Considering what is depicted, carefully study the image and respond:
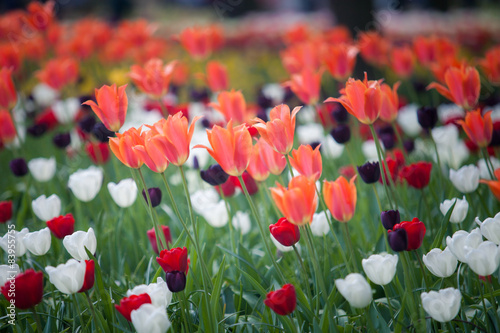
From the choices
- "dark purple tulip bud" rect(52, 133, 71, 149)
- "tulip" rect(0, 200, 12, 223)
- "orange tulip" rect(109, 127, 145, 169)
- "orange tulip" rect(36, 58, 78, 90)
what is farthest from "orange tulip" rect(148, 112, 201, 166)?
"orange tulip" rect(36, 58, 78, 90)

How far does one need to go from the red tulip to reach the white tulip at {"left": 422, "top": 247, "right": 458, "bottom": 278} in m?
0.41

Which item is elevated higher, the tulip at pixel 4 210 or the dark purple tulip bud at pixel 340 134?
the dark purple tulip bud at pixel 340 134

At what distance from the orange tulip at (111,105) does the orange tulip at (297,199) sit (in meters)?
0.74

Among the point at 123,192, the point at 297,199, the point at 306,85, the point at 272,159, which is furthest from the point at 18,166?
the point at 297,199

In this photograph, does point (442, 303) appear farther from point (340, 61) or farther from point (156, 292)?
point (340, 61)

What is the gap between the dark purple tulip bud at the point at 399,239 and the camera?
1318 mm

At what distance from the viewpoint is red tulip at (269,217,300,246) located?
142 cm

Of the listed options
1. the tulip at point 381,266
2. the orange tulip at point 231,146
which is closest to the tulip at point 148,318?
the orange tulip at point 231,146

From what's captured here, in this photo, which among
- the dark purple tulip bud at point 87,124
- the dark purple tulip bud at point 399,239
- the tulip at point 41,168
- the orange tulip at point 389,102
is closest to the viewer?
the dark purple tulip bud at point 399,239

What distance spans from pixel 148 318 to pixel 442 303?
2.68 ft

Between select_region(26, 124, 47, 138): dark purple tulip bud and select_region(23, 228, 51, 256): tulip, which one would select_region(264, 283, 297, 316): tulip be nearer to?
select_region(23, 228, 51, 256): tulip

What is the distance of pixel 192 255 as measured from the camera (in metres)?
1.80

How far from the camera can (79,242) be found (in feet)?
5.14

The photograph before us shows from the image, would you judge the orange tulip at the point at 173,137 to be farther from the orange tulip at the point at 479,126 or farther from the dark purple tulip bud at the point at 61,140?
the dark purple tulip bud at the point at 61,140
